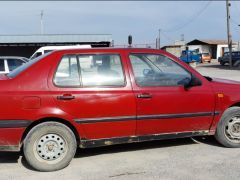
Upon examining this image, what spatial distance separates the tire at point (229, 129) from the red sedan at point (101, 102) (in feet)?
0.07

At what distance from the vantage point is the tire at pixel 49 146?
16.6 ft

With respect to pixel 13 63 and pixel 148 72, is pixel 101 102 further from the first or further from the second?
pixel 13 63

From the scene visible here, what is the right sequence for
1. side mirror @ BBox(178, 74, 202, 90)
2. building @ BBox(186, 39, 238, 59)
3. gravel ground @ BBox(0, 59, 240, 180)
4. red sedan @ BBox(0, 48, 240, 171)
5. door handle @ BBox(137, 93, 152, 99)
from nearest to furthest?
gravel ground @ BBox(0, 59, 240, 180) < red sedan @ BBox(0, 48, 240, 171) < door handle @ BBox(137, 93, 152, 99) < side mirror @ BBox(178, 74, 202, 90) < building @ BBox(186, 39, 238, 59)

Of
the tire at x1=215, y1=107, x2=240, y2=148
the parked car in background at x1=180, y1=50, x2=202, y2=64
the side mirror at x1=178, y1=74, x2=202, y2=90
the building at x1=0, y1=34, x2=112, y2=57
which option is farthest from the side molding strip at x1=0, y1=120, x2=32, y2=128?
the parked car in background at x1=180, y1=50, x2=202, y2=64

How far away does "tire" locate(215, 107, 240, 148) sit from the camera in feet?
19.7

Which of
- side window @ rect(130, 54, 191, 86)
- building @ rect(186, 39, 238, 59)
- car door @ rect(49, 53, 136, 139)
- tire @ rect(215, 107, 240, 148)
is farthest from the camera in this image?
building @ rect(186, 39, 238, 59)

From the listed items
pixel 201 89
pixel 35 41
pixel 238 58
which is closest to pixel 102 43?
pixel 35 41

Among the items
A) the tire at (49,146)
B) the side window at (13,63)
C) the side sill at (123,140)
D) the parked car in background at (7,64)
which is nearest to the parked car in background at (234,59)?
the side window at (13,63)

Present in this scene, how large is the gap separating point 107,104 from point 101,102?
0.09 metres

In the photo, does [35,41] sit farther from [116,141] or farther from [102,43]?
[116,141]

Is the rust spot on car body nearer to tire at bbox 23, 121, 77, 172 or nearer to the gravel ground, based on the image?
tire at bbox 23, 121, 77, 172

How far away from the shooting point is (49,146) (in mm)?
5129

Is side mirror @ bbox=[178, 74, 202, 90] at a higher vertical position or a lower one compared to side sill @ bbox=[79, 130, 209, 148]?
higher

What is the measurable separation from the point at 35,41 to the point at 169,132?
1541 inches
